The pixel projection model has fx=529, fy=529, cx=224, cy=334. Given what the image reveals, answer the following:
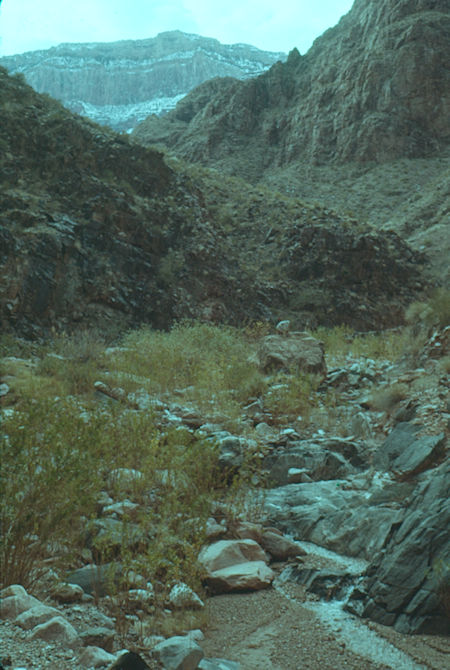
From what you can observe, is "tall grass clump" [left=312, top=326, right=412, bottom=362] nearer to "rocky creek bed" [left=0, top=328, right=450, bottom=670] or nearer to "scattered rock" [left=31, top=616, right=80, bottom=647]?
"rocky creek bed" [left=0, top=328, right=450, bottom=670]

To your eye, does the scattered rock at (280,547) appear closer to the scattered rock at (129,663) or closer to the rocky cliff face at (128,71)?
the scattered rock at (129,663)

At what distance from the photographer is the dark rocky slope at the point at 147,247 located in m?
11.0

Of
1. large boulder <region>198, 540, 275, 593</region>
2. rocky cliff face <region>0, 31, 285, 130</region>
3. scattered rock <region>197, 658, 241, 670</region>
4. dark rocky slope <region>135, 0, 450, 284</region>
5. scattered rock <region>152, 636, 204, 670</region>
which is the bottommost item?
large boulder <region>198, 540, 275, 593</region>

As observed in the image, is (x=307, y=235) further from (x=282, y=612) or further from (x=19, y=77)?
(x=282, y=612)

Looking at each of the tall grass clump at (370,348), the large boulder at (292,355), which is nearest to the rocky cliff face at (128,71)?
the tall grass clump at (370,348)

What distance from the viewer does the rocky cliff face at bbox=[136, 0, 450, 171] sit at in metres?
28.5

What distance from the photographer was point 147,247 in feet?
43.9

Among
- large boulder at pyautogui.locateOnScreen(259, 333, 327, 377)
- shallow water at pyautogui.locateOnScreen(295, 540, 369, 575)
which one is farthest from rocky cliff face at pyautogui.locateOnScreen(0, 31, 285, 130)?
shallow water at pyautogui.locateOnScreen(295, 540, 369, 575)

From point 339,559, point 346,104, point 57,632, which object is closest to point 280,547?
point 339,559

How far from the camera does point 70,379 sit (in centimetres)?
669

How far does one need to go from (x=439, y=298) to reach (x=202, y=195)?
11.0 metres

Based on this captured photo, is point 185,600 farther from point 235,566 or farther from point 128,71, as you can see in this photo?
point 128,71

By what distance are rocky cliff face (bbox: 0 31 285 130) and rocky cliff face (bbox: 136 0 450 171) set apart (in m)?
17.9

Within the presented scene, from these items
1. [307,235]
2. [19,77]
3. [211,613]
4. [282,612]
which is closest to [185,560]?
[211,613]
